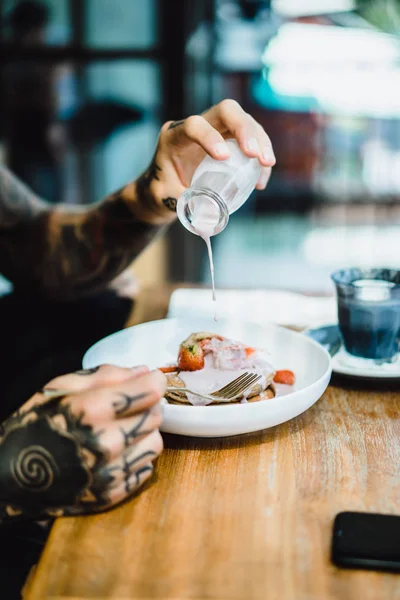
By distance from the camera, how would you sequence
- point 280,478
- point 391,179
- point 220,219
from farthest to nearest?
point 391,179
point 220,219
point 280,478

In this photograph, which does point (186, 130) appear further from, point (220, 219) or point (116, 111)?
point (116, 111)

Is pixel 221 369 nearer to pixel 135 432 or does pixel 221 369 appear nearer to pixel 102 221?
pixel 135 432

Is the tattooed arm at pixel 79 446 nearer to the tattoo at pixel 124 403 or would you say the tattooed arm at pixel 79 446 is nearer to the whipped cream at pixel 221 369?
the tattoo at pixel 124 403

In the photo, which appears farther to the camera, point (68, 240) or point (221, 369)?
point (68, 240)

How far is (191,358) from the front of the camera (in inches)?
40.3

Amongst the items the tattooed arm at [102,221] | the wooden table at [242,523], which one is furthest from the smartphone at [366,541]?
the tattooed arm at [102,221]

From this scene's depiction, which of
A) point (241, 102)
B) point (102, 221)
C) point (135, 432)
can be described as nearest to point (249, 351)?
point (135, 432)

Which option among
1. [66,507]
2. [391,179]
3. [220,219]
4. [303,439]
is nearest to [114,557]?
[66,507]

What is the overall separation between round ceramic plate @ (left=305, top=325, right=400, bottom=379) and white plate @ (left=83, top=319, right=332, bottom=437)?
6cm

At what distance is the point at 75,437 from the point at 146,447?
0.09 meters

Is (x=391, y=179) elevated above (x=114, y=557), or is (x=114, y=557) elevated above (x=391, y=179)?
(x=114, y=557)

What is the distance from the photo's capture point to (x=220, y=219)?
1.04m

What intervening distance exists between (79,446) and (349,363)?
22.8 inches

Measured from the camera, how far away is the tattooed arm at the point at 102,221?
1.20 metres
